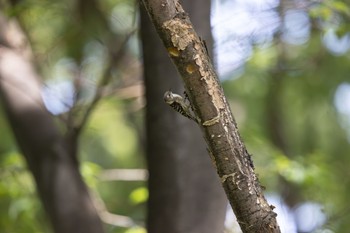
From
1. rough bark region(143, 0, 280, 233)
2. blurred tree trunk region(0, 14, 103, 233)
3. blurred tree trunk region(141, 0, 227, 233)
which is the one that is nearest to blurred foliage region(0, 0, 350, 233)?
blurred tree trunk region(0, 14, 103, 233)

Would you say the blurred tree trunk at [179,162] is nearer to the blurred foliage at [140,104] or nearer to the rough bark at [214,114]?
the blurred foliage at [140,104]

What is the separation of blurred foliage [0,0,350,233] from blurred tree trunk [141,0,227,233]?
34 cm

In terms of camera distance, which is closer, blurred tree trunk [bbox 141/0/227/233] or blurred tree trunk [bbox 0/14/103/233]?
blurred tree trunk [bbox 141/0/227/233]

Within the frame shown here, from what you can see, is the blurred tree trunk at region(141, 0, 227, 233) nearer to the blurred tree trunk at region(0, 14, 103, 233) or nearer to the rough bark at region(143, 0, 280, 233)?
the blurred tree trunk at region(0, 14, 103, 233)

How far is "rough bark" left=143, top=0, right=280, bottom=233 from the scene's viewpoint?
0.99 metres

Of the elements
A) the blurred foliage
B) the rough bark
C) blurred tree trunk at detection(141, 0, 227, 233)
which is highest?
the blurred foliage

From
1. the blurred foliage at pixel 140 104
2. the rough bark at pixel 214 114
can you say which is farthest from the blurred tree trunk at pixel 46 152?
the rough bark at pixel 214 114

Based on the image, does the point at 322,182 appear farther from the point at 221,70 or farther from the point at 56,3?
the point at 56,3

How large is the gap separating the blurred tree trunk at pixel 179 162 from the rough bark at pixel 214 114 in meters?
0.63

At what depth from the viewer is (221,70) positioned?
6.88 ft

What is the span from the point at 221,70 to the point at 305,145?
8.25 ft

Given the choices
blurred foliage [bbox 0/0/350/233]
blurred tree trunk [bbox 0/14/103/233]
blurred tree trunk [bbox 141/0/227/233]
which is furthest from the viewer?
blurred foliage [bbox 0/0/350/233]

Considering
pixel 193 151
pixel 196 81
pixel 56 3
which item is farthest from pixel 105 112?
pixel 196 81

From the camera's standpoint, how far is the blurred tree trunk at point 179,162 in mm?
1697
